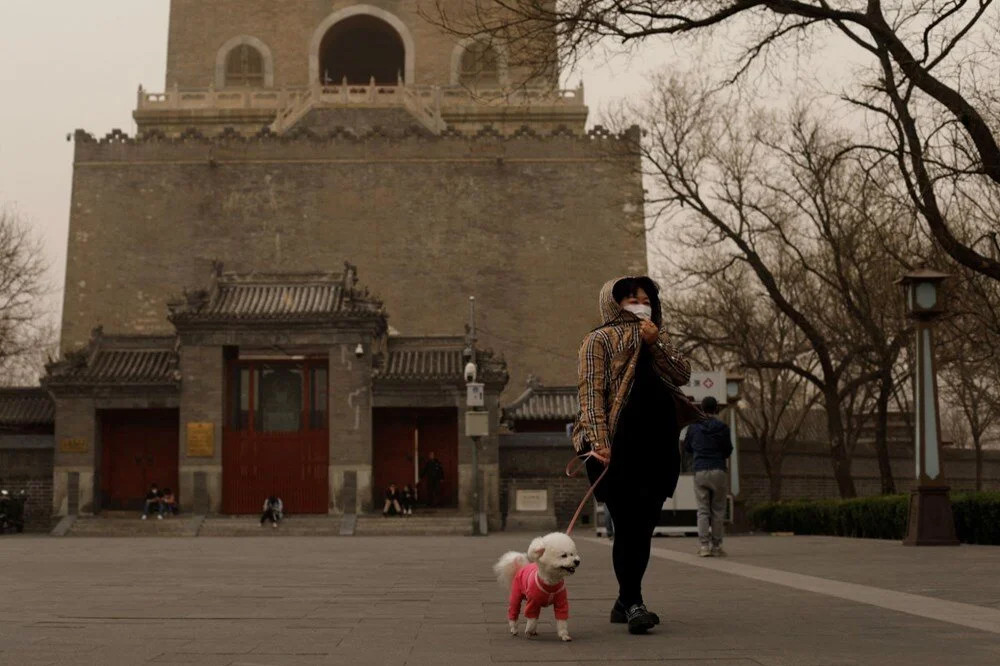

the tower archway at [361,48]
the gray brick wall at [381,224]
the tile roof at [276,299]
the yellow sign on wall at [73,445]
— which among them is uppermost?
the tower archway at [361,48]

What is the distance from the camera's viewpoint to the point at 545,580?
6.54 meters

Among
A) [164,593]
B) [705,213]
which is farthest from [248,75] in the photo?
[164,593]

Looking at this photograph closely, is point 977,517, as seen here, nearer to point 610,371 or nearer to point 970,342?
point 970,342

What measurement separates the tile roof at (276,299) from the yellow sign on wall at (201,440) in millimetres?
2282

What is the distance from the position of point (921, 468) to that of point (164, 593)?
908 centimetres

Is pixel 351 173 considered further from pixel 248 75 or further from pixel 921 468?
pixel 921 468

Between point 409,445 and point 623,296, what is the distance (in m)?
25.0

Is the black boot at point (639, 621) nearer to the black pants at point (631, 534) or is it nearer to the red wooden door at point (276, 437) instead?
the black pants at point (631, 534)

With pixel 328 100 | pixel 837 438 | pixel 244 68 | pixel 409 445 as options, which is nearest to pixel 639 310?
pixel 837 438

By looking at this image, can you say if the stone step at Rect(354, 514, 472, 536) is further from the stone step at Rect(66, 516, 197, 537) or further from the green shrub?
the green shrub

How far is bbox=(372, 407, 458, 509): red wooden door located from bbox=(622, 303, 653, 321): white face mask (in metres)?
24.7

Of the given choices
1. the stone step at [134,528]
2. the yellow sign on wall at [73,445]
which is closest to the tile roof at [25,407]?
the yellow sign on wall at [73,445]

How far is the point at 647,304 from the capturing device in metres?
7.45

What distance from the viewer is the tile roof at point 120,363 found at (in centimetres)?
3061
